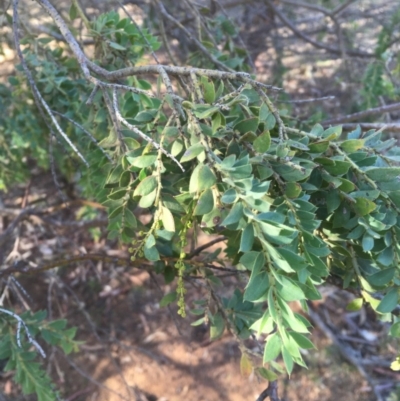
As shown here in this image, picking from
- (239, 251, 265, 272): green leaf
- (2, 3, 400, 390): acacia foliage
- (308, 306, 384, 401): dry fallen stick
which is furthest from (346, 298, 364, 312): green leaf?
(308, 306, 384, 401): dry fallen stick

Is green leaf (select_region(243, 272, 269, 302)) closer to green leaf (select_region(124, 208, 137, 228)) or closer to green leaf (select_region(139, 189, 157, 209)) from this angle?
green leaf (select_region(139, 189, 157, 209))

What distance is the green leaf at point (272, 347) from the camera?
2.04 feet

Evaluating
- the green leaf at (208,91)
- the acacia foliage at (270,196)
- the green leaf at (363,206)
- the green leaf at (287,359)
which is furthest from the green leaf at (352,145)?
the green leaf at (287,359)

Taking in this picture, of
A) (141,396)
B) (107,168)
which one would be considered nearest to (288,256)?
(107,168)

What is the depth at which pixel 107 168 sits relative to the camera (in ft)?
3.25

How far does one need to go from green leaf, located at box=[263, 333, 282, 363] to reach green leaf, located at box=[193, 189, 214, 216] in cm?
21

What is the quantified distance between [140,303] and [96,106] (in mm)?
2057

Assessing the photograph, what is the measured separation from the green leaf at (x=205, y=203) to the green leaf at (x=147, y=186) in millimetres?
112

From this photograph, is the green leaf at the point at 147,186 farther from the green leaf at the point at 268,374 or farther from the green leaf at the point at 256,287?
the green leaf at the point at 268,374

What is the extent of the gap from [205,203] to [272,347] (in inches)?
9.2

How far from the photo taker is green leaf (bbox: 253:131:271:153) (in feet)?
2.16

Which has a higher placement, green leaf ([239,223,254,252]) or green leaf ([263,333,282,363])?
green leaf ([239,223,254,252])

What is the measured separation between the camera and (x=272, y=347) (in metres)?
0.62

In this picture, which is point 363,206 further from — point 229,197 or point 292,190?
point 229,197
